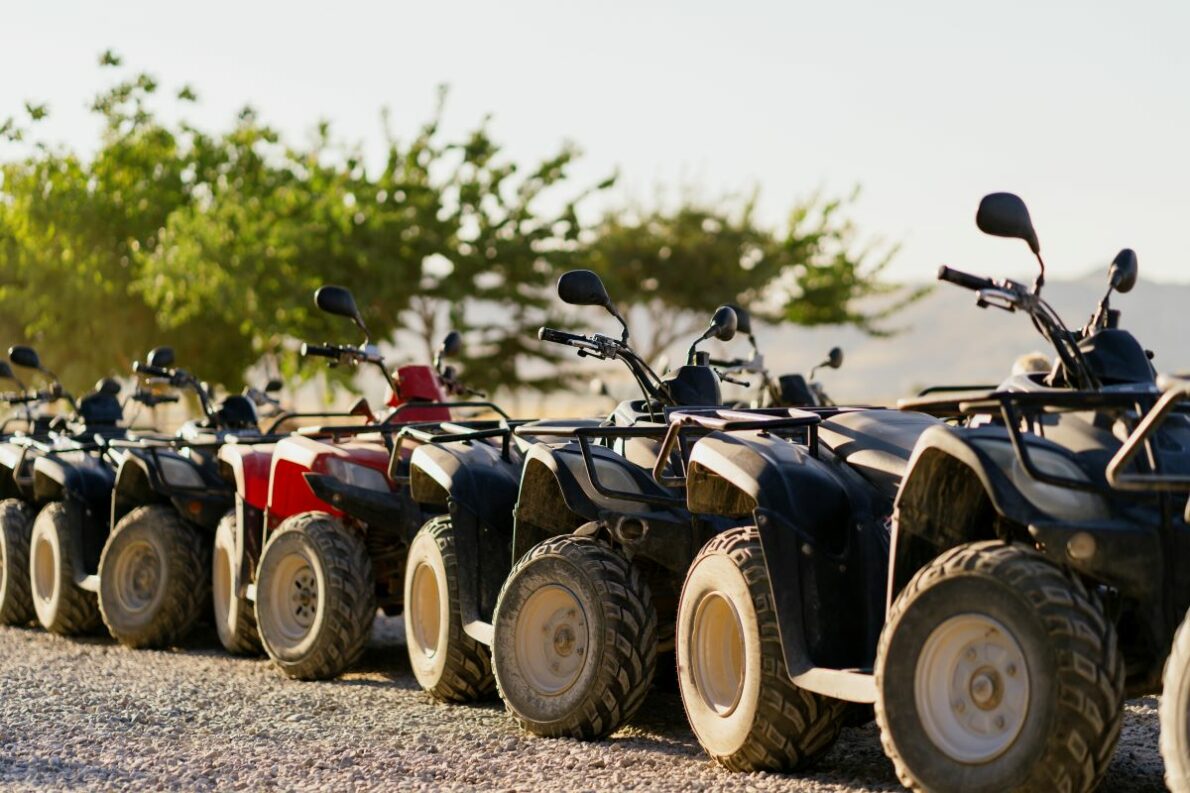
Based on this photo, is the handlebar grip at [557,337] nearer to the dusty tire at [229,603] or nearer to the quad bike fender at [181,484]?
the dusty tire at [229,603]

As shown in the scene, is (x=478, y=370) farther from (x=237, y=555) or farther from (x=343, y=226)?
(x=237, y=555)

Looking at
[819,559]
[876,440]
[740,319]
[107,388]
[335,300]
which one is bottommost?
[819,559]

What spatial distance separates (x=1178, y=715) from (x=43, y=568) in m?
9.89

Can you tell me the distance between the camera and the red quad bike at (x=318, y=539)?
9.41m

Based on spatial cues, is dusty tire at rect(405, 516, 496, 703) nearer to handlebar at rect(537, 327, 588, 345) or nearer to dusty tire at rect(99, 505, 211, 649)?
handlebar at rect(537, 327, 588, 345)

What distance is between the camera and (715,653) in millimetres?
6500

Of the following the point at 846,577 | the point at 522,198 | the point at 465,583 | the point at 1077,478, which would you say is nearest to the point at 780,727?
the point at 846,577

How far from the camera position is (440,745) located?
23.8 feet

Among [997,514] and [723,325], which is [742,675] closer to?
[997,514]

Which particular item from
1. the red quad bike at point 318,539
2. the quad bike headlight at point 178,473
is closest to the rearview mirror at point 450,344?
the red quad bike at point 318,539

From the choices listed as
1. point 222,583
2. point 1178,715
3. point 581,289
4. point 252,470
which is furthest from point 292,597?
point 1178,715

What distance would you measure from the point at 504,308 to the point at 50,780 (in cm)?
3497

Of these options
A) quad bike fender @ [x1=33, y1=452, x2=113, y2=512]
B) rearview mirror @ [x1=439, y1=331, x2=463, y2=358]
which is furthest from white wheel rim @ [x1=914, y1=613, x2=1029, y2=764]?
quad bike fender @ [x1=33, y1=452, x2=113, y2=512]

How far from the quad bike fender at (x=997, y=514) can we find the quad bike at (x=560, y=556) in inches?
68.8
